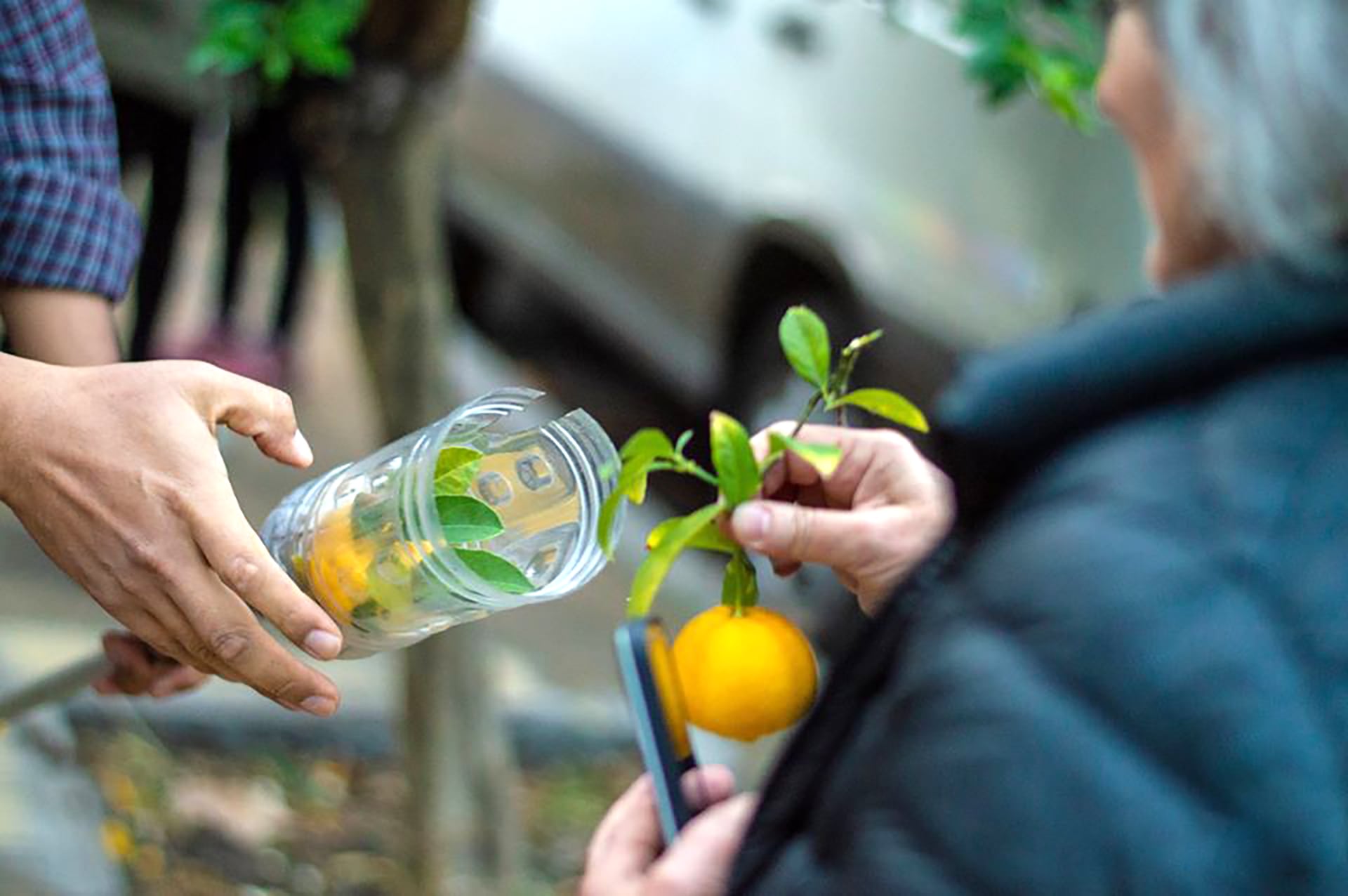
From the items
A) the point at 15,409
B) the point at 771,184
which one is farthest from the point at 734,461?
the point at 771,184

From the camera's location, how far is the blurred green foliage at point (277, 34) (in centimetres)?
231

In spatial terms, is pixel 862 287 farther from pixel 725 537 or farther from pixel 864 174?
pixel 725 537

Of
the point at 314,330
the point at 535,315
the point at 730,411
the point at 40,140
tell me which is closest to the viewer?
the point at 40,140

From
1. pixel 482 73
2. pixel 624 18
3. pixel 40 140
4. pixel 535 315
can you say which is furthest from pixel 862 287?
pixel 40 140

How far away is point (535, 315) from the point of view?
6414mm

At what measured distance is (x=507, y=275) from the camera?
652cm

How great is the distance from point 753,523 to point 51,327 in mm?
994

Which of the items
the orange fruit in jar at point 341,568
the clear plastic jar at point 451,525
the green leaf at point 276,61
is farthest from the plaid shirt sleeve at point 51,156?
the orange fruit in jar at point 341,568

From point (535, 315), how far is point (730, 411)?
1.65 meters

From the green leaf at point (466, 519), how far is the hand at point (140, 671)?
1.30 ft

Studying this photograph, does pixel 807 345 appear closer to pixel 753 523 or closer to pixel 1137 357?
pixel 753 523

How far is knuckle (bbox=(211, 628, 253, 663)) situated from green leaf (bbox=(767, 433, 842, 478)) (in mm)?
465

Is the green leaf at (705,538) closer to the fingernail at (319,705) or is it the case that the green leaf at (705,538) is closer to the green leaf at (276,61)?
the fingernail at (319,705)

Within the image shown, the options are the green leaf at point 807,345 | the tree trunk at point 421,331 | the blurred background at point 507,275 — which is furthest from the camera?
the blurred background at point 507,275
